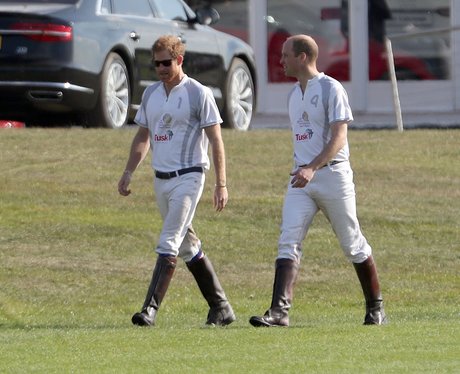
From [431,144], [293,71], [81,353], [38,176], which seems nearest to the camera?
[81,353]

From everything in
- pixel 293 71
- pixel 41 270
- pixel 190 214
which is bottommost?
pixel 41 270

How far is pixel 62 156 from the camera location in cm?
1619

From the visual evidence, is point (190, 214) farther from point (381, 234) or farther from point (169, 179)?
point (381, 234)

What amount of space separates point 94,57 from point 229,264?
13.4 feet

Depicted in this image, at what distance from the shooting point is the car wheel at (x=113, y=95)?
55.1 ft

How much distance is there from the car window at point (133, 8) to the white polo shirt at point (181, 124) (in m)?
7.29

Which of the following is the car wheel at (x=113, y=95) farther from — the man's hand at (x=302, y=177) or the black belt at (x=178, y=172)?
the man's hand at (x=302, y=177)

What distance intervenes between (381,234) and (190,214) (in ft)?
13.7

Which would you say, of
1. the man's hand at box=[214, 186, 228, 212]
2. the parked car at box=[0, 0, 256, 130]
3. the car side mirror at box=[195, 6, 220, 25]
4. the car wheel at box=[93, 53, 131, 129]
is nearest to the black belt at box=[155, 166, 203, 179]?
the man's hand at box=[214, 186, 228, 212]

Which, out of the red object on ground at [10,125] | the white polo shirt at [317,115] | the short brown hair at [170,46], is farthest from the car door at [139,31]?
the white polo shirt at [317,115]

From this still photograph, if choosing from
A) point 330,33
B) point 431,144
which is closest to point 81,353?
point 431,144

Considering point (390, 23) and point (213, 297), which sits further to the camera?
point (390, 23)

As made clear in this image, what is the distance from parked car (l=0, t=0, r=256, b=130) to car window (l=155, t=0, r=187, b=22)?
0.01m

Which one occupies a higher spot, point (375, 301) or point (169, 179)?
point (169, 179)
